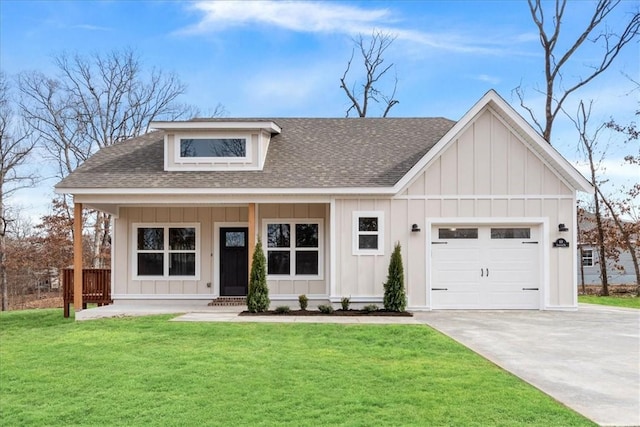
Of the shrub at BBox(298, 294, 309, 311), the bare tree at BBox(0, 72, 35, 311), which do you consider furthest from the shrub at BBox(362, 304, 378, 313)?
the bare tree at BBox(0, 72, 35, 311)

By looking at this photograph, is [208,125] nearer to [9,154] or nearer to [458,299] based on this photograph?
[458,299]

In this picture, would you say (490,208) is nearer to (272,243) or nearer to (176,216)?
(272,243)

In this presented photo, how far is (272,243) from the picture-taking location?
15.0 meters

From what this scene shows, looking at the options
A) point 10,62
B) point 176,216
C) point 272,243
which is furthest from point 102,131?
point 272,243

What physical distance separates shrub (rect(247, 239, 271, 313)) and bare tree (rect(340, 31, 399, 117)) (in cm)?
1757

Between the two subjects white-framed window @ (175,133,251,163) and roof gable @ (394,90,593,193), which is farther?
white-framed window @ (175,133,251,163)

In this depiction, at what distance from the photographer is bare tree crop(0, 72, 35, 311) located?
84.9 feet

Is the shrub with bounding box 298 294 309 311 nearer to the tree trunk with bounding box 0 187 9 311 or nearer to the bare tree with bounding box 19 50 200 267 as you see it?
the bare tree with bounding box 19 50 200 267

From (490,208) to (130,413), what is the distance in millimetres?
10433

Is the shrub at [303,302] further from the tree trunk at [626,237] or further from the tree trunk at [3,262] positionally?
the tree trunk at [3,262]

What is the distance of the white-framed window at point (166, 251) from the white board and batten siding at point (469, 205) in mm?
4528

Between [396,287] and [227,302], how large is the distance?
4.82 metres

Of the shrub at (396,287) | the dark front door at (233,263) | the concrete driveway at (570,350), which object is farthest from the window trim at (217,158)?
the concrete driveway at (570,350)

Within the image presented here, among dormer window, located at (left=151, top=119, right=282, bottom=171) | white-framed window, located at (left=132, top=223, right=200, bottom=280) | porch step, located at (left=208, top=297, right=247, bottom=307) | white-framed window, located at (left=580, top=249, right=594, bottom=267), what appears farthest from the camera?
white-framed window, located at (left=580, top=249, right=594, bottom=267)
